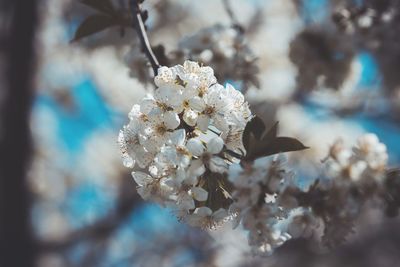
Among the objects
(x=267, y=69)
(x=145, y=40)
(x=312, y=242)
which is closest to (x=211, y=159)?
(x=145, y=40)

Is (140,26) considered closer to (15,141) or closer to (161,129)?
(161,129)

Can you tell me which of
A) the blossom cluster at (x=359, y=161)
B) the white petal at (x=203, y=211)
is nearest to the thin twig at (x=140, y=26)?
the white petal at (x=203, y=211)

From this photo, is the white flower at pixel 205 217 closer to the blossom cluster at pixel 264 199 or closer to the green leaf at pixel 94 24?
the blossom cluster at pixel 264 199

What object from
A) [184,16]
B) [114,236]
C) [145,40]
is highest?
[145,40]

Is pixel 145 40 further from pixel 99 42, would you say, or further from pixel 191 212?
pixel 99 42

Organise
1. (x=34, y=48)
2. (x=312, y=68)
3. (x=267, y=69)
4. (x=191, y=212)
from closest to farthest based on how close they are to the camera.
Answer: (x=191, y=212)
(x=312, y=68)
(x=34, y=48)
(x=267, y=69)

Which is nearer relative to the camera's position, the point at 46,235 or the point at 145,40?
the point at 145,40
